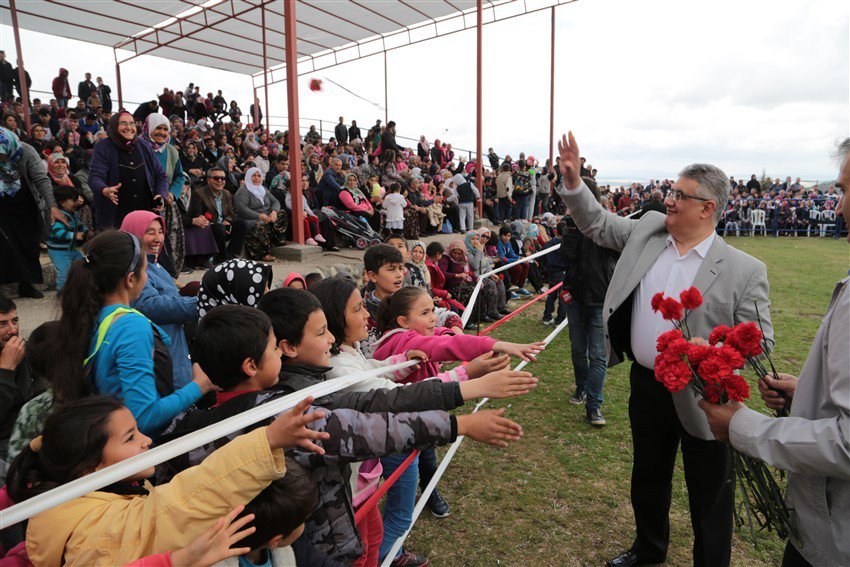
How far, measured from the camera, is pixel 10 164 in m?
4.70

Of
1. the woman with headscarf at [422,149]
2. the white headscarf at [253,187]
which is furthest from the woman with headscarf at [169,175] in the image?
the woman with headscarf at [422,149]

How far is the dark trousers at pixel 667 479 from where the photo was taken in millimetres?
2512

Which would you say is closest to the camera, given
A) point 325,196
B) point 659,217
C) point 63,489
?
point 63,489

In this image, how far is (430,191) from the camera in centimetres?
1325

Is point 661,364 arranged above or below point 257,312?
below

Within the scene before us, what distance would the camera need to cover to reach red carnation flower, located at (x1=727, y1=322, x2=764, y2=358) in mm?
1715

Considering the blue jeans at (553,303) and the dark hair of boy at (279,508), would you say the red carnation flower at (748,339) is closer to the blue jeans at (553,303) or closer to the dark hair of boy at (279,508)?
the dark hair of boy at (279,508)

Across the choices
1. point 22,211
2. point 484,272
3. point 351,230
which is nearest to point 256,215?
point 351,230

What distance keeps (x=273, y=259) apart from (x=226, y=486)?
259 inches

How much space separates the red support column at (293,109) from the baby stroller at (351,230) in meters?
1.31

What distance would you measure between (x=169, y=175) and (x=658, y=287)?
479cm

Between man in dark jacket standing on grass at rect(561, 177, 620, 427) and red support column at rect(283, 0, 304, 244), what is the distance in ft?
14.4

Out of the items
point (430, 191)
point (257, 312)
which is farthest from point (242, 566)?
point (430, 191)

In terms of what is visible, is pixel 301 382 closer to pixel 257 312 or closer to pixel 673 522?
pixel 257 312
